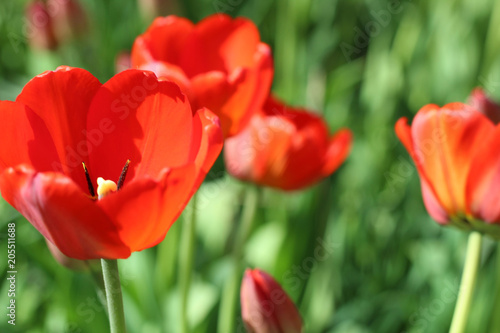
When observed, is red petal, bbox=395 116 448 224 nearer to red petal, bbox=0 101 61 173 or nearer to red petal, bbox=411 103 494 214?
red petal, bbox=411 103 494 214

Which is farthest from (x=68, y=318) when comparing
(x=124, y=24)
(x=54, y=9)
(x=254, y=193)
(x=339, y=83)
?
(x=124, y=24)

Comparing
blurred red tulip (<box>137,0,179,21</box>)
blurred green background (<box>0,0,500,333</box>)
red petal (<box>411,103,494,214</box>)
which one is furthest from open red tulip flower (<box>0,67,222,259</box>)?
blurred red tulip (<box>137,0,179,21</box>)

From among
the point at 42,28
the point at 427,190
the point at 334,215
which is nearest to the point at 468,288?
the point at 427,190

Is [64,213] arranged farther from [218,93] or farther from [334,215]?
[334,215]

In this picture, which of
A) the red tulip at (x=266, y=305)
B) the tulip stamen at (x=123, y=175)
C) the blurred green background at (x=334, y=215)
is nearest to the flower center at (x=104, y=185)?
the tulip stamen at (x=123, y=175)

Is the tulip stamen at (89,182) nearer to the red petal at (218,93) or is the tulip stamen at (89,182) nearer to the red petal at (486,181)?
the red petal at (218,93)
